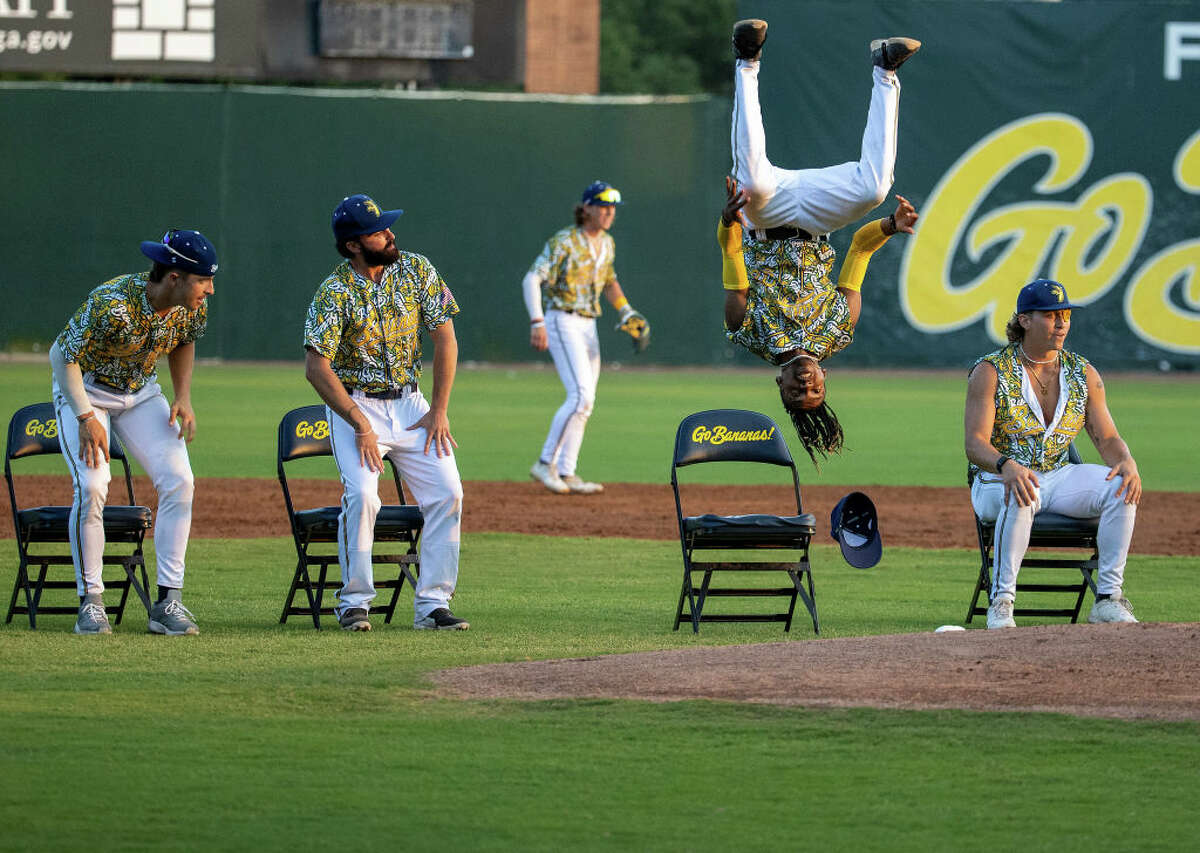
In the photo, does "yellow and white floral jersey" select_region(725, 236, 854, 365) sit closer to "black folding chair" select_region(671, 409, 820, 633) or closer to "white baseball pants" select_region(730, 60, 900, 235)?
"white baseball pants" select_region(730, 60, 900, 235)

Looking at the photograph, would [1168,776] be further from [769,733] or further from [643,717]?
[643,717]

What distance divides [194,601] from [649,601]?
2.27 meters

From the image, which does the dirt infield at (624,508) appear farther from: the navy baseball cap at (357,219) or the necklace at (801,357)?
the navy baseball cap at (357,219)

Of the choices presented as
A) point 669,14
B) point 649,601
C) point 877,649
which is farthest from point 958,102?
point 669,14

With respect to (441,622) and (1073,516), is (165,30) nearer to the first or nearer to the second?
(441,622)

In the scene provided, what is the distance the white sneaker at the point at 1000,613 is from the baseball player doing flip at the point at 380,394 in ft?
7.72

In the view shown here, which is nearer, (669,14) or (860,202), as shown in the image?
(860,202)

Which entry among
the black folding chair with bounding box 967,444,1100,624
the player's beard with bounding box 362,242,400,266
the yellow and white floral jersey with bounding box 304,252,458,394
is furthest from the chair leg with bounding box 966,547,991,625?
the player's beard with bounding box 362,242,400,266

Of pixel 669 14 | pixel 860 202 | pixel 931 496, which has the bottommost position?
pixel 931 496

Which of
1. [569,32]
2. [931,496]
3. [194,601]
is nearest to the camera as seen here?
[194,601]

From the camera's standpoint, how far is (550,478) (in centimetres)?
1312

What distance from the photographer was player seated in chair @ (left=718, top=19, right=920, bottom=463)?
7379mm

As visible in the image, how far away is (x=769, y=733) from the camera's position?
541 centimetres

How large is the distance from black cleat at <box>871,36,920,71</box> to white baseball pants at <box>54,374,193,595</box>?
3.53 m
